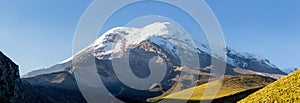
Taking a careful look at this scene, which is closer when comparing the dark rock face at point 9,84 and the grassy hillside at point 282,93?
the grassy hillside at point 282,93

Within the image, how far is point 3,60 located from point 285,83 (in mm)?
66768

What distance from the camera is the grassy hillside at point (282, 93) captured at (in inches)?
1201

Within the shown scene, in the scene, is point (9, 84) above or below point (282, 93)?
above

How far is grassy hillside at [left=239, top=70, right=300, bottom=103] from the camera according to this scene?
30495mm

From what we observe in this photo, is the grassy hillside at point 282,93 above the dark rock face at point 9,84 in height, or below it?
below

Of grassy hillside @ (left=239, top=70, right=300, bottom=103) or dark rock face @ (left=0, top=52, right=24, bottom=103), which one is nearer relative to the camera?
grassy hillside @ (left=239, top=70, right=300, bottom=103)

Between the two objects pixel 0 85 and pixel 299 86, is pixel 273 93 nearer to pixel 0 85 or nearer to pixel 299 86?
pixel 299 86

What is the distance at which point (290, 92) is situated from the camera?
3142cm

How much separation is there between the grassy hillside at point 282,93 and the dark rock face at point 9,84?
53.4 m

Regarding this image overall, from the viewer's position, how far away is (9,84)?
79188 mm

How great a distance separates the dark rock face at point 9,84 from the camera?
73681 mm

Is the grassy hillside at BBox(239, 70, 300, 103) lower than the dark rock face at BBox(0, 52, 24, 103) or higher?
lower

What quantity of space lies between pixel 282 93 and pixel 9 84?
6457 centimetres

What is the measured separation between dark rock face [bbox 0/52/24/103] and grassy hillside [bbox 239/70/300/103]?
175 ft
